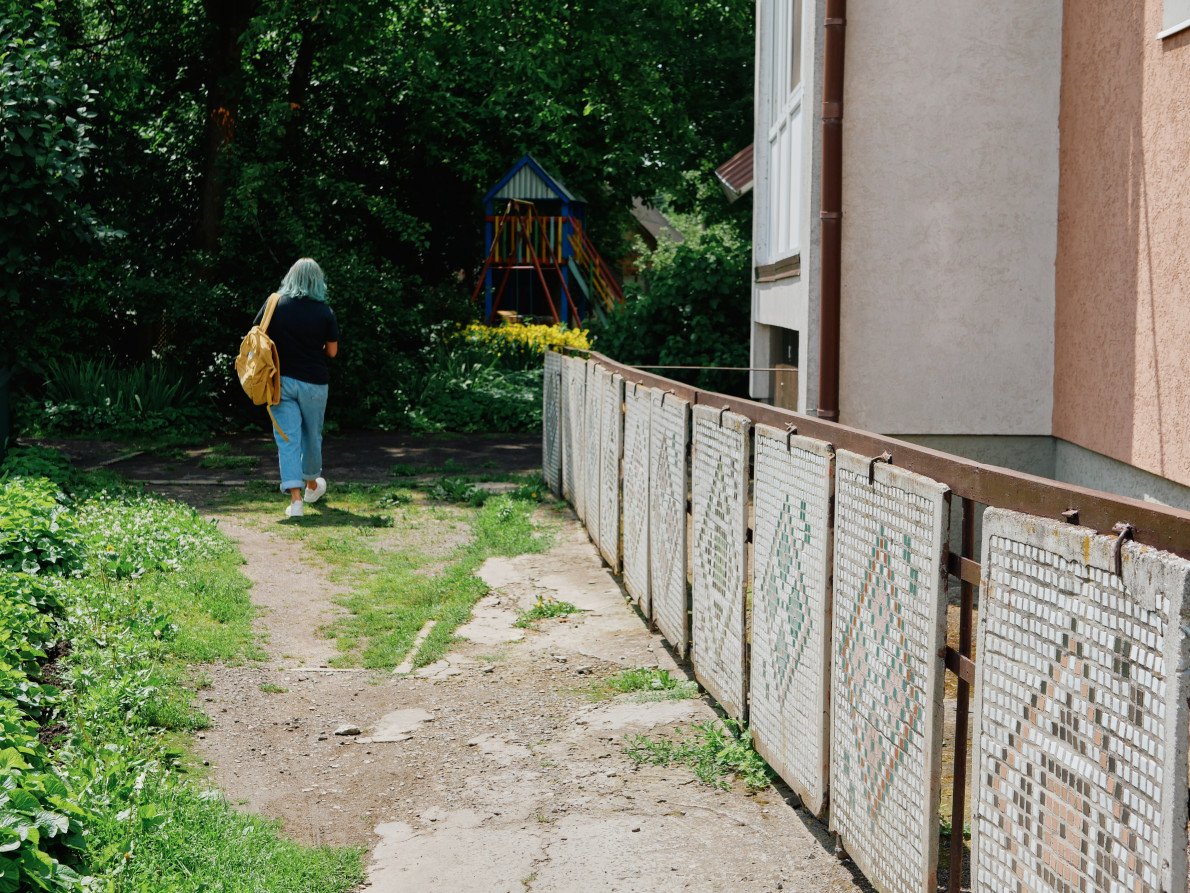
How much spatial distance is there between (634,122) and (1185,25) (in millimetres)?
17702

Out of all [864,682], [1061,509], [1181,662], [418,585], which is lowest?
[418,585]

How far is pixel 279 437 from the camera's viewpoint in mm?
11047

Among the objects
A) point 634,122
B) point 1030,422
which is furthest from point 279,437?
point 634,122

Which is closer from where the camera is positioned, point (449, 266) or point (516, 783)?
point (516, 783)

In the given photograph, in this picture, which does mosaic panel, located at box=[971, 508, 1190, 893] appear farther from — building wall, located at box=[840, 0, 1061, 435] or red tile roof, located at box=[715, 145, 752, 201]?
red tile roof, located at box=[715, 145, 752, 201]

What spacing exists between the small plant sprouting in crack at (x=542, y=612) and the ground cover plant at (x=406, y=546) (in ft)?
1.02

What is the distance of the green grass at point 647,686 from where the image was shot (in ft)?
19.5

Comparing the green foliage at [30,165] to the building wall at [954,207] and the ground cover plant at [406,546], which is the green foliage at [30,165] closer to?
the ground cover plant at [406,546]

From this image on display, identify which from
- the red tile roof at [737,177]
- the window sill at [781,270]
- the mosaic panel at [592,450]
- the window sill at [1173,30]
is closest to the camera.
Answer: the window sill at [1173,30]

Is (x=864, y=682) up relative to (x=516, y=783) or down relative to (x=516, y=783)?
up

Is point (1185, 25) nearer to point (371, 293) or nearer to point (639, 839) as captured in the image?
point (639, 839)

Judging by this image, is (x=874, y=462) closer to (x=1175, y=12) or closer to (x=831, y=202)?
(x=1175, y=12)

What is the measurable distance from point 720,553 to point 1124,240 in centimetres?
310

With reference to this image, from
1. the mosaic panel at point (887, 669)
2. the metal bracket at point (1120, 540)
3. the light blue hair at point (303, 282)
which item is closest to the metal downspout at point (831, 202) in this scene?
the light blue hair at point (303, 282)
